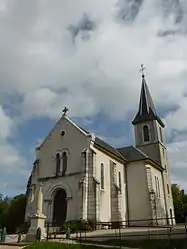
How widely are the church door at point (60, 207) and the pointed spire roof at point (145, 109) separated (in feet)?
67.0

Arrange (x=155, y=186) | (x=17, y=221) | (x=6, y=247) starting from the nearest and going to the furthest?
1. (x=6, y=247)
2. (x=155, y=186)
3. (x=17, y=221)

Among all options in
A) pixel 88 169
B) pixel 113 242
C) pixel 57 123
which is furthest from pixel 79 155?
pixel 113 242

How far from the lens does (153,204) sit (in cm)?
3322

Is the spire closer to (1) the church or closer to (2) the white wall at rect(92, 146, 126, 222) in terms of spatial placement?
(1) the church

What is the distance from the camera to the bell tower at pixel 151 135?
42656 millimetres

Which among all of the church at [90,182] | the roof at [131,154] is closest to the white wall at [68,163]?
the church at [90,182]

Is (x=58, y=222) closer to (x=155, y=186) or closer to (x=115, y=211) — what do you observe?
(x=115, y=211)

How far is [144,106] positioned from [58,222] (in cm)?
2541

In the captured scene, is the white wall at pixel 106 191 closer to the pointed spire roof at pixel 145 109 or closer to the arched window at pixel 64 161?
the arched window at pixel 64 161

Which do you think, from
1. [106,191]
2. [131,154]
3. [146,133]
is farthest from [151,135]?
[106,191]

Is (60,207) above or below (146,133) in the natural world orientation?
below

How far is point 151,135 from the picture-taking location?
44594 millimetres

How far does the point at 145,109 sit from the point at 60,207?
23.7 m

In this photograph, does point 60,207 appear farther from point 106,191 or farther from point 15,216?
point 15,216
